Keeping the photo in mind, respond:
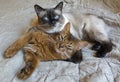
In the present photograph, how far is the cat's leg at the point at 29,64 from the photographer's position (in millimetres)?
1128

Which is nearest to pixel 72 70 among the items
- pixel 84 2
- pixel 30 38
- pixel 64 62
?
pixel 64 62

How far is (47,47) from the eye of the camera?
1.26 metres

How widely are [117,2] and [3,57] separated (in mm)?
992

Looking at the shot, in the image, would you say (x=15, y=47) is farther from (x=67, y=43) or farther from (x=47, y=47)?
(x=67, y=43)

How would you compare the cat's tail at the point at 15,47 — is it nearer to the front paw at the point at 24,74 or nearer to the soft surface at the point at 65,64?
the soft surface at the point at 65,64

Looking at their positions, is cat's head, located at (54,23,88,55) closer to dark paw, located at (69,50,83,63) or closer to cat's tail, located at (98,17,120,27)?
dark paw, located at (69,50,83,63)

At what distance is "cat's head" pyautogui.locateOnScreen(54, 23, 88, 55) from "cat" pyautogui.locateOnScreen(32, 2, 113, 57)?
4 centimetres

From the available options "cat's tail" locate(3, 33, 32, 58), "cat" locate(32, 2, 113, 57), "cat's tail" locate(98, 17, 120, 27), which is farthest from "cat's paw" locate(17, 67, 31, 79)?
"cat's tail" locate(98, 17, 120, 27)

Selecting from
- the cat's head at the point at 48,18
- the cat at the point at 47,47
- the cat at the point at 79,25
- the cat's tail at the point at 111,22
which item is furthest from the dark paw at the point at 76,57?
the cat's tail at the point at 111,22

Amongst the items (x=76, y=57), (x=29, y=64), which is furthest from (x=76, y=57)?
(x=29, y=64)

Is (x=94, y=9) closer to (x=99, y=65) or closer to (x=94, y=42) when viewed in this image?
(x=94, y=42)

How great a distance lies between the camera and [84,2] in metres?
1.80

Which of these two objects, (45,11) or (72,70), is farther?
(45,11)

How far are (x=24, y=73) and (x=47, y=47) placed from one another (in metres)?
0.22
